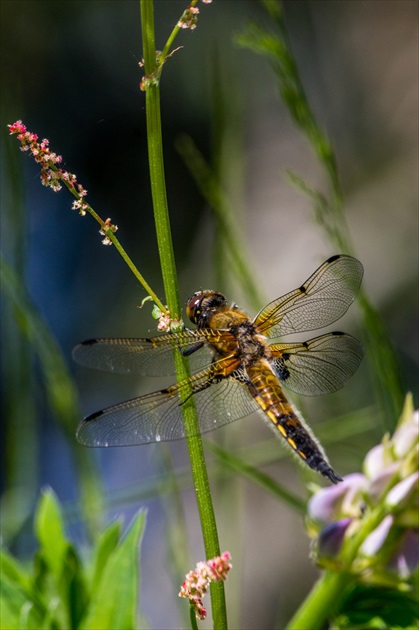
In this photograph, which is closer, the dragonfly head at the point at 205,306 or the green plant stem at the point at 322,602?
the green plant stem at the point at 322,602

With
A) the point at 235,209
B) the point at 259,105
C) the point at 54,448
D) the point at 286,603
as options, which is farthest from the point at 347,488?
the point at 259,105

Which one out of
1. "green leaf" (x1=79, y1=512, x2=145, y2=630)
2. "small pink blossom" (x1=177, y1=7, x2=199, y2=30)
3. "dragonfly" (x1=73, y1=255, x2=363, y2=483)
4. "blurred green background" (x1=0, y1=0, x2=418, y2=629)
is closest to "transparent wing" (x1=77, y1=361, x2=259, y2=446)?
Result: "dragonfly" (x1=73, y1=255, x2=363, y2=483)

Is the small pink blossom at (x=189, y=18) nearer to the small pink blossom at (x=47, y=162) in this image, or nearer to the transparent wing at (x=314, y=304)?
the small pink blossom at (x=47, y=162)

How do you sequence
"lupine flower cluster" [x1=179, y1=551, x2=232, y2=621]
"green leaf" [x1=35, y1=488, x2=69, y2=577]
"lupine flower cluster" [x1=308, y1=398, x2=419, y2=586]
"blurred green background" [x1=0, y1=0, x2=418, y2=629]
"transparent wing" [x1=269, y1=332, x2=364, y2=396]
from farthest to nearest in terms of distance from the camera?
"blurred green background" [x1=0, y1=0, x2=418, y2=629], "transparent wing" [x1=269, y1=332, x2=364, y2=396], "green leaf" [x1=35, y1=488, x2=69, y2=577], "lupine flower cluster" [x1=308, y1=398, x2=419, y2=586], "lupine flower cluster" [x1=179, y1=551, x2=232, y2=621]

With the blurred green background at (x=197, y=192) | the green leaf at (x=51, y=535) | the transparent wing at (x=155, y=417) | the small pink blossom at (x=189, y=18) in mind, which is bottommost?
the green leaf at (x=51, y=535)

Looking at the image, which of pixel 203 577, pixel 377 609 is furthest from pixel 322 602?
pixel 203 577

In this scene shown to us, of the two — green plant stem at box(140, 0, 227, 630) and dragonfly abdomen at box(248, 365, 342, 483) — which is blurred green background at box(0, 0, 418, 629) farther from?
green plant stem at box(140, 0, 227, 630)

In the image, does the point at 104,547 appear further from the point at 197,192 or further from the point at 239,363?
the point at 197,192

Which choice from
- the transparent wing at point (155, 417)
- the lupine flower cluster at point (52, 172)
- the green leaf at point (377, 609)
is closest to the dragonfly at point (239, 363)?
the transparent wing at point (155, 417)
